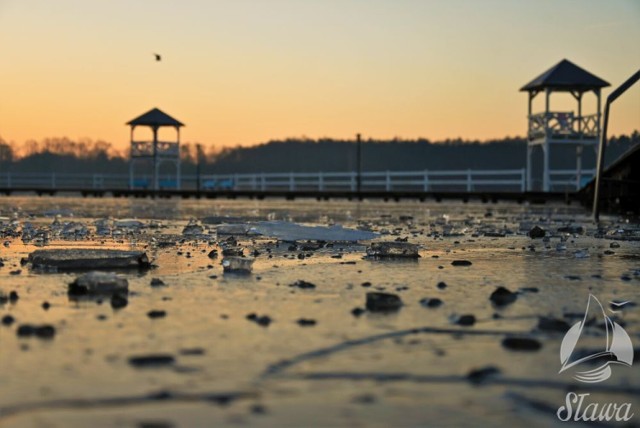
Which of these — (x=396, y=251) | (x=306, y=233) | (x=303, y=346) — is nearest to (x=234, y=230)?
(x=306, y=233)

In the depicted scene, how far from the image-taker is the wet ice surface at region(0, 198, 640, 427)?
2166 mm

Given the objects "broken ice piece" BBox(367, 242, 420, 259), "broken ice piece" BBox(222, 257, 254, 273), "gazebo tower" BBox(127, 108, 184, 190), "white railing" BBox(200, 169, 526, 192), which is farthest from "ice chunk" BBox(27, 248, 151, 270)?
"gazebo tower" BBox(127, 108, 184, 190)

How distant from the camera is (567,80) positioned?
36781 millimetres

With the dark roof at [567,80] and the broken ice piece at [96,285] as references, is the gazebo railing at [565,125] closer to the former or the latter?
the dark roof at [567,80]

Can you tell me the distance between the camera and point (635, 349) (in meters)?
2.95

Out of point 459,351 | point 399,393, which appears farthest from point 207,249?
point 399,393

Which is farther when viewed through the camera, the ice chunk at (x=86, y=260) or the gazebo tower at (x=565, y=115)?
the gazebo tower at (x=565, y=115)

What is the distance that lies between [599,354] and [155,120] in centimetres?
4966

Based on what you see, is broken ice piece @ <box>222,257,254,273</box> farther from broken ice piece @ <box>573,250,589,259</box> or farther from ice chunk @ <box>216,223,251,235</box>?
ice chunk @ <box>216,223,251,235</box>

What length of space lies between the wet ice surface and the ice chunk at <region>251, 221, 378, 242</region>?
2850mm

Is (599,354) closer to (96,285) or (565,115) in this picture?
(96,285)

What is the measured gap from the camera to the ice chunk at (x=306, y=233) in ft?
28.9

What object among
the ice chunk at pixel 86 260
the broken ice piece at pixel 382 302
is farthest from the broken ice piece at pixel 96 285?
the ice chunk at pixel 86 260

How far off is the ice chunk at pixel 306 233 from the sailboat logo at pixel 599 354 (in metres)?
5.46
